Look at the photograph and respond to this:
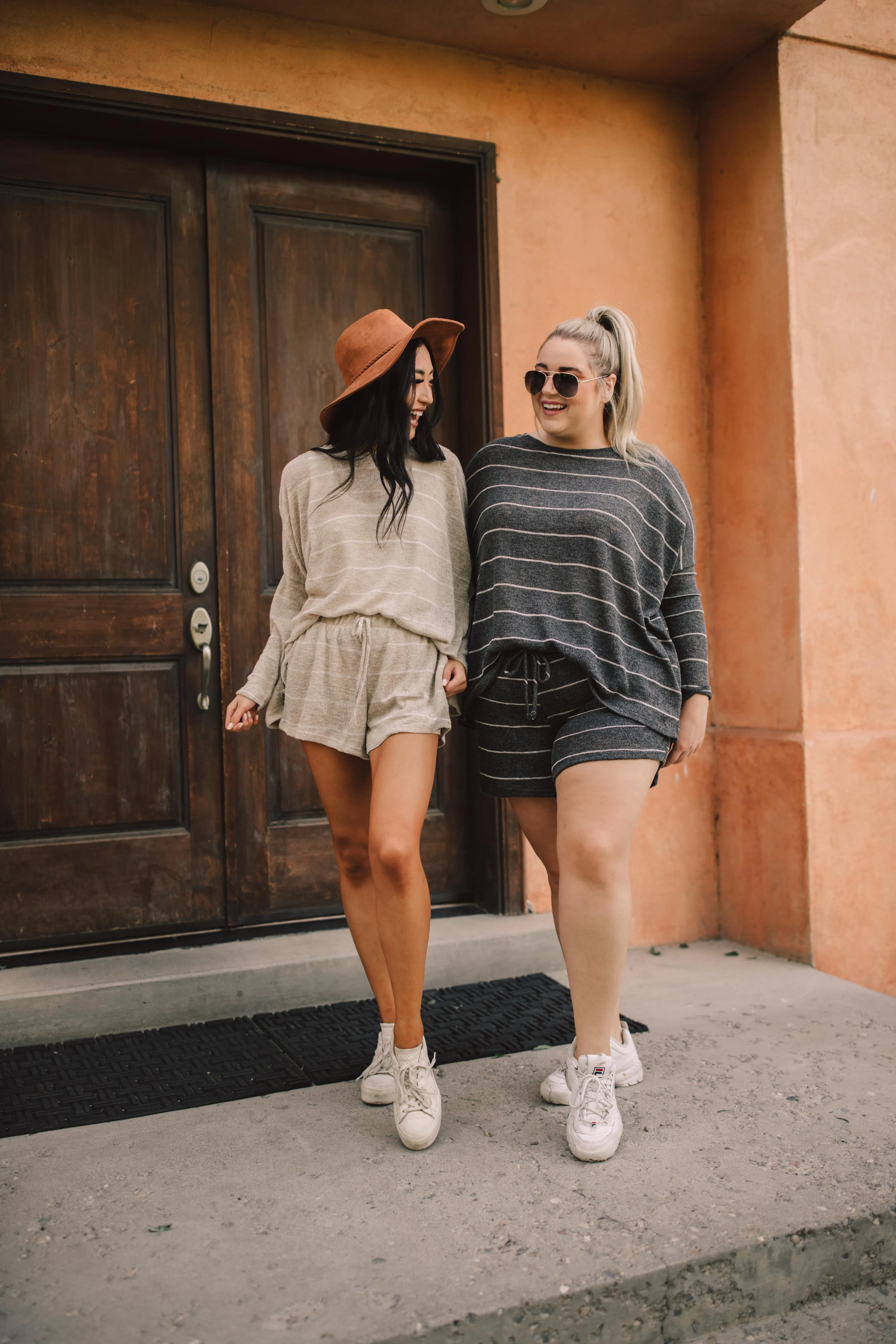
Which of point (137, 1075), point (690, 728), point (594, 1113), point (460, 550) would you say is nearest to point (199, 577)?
point (460, 550)

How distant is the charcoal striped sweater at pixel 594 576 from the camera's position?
242 cm

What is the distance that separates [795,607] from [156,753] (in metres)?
2.34

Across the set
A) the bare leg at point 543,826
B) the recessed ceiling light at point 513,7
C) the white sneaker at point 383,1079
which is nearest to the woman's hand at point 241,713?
the bare leg at point 543,826

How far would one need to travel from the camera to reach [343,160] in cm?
382

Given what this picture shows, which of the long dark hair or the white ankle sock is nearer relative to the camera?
the white ankle sock

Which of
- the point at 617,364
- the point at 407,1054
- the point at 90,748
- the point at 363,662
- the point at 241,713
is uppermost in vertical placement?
the point at 617,364

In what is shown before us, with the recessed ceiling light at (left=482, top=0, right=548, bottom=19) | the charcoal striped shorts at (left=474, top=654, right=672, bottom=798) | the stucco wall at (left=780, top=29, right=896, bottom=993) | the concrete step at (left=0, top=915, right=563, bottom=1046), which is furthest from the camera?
the stucco wall at (left=780, top=29, right=896, bottom=993)

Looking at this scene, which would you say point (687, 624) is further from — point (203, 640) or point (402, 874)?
point (203, 640)

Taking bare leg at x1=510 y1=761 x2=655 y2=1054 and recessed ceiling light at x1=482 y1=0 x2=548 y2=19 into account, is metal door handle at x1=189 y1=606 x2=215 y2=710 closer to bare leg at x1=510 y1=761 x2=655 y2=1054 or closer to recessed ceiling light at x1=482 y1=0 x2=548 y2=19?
bare leg at x1=510 y1=761 x2=655 y2=1054

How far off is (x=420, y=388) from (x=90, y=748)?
182cm

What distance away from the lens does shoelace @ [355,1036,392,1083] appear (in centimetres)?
263

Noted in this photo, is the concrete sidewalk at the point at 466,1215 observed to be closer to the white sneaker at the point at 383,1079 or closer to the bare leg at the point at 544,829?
the white sneaker at the point at 383,1079

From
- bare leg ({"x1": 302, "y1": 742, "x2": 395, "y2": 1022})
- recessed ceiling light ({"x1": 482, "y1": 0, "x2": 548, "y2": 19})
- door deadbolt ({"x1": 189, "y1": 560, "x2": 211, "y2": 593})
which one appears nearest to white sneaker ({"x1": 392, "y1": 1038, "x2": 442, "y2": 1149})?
bare leg ({"x1": 302, "y1": 742, "x2": 395, "y2": 1022})

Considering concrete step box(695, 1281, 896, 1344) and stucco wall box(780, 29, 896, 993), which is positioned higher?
stucco wall box(780, 29, 896, 993)
